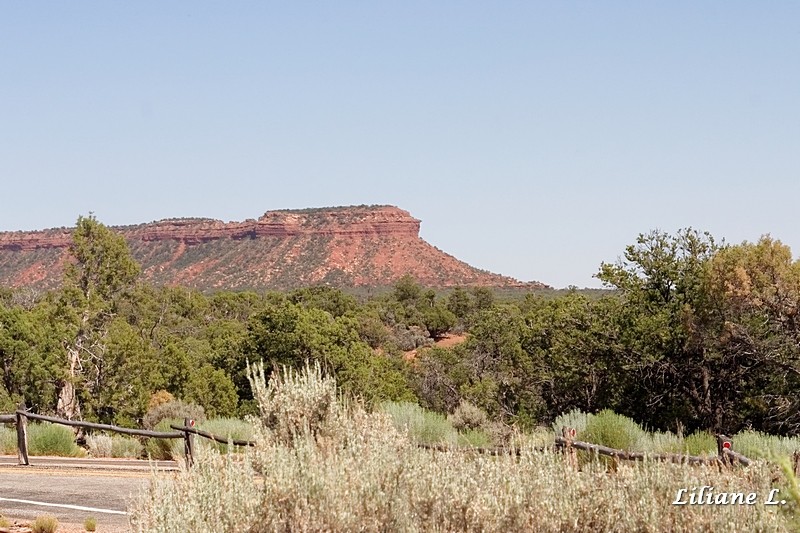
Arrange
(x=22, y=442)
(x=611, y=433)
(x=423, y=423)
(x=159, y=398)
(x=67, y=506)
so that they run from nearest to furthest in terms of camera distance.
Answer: (x=67, y=506) < (x=611, y=433) < (x=423, y=423) < (x=22, y=442) < (x=159, y=398)

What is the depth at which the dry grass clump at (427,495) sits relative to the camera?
5.84 meters

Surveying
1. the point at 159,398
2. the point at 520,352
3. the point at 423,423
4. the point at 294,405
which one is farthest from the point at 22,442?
the point at 520,352

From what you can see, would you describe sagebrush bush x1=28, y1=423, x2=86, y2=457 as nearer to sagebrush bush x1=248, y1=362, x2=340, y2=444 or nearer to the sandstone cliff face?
sagebrush bush x1=248, y1=362, x2=340, y2=444

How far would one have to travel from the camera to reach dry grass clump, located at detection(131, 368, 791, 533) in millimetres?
5836

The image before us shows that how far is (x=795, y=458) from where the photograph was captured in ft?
30.1

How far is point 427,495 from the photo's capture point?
608cm

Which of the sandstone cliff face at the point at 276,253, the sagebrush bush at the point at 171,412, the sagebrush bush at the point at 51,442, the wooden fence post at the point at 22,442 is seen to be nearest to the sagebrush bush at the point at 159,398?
the sagebrush bush at the point at 171,412

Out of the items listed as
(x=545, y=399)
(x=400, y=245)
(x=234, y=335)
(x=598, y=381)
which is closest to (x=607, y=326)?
(x=598, y=381)

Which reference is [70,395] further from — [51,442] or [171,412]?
[51,442]

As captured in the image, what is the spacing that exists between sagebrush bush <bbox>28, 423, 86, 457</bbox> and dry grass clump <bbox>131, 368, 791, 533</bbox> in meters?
13.2

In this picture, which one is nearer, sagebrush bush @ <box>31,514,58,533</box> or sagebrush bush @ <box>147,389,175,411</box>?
sagebrush bush @ <box>31,514,58,533</box>

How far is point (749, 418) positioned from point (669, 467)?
20134 millimetres

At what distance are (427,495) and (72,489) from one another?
8670mm

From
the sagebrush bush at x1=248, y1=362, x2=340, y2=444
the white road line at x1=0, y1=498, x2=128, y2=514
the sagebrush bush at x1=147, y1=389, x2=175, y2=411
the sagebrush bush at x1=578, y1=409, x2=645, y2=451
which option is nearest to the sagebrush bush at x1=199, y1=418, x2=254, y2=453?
the white road line at x1=0, y1=498, x2=128, y2=514
